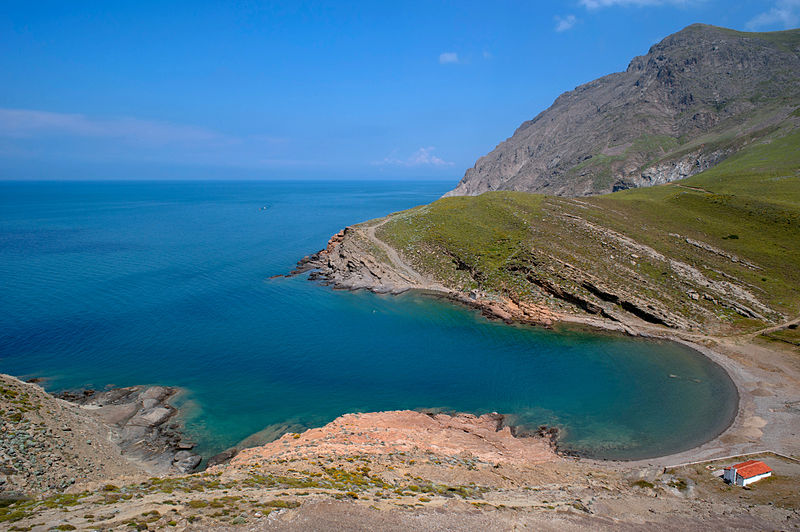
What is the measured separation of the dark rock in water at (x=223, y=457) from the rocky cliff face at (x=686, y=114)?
479 ft

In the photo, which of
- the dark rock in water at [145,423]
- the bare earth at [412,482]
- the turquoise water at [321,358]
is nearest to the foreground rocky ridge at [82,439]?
the dark rock in water at [145,423]

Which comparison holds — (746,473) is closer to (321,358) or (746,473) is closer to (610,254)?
(321,358)

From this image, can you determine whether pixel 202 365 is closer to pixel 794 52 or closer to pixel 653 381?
pixel 653 381

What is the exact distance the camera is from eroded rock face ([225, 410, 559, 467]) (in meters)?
26.7

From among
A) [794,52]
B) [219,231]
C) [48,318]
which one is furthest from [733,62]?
[48,318]

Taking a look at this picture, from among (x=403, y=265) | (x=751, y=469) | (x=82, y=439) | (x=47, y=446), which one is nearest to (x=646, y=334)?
(x=751, y=469)

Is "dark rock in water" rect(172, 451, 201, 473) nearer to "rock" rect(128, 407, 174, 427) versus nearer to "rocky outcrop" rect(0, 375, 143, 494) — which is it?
"rocky outcrop" rect(0, 375, 143, 494)

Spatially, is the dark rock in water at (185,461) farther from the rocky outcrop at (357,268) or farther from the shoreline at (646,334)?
the rocky outcrop at (357,268)

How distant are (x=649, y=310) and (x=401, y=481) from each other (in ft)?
146

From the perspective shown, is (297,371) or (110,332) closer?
(297,371)

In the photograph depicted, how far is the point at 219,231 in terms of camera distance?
126 m

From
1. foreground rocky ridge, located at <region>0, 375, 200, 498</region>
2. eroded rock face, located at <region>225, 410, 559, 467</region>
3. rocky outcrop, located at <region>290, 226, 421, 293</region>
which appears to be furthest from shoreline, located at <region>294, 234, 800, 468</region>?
foreground rocky ridge, located at <region>0, 375, 200, 498</region>

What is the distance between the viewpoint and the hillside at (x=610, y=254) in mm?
53250

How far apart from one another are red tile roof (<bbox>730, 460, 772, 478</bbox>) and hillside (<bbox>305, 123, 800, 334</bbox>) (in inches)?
1119
